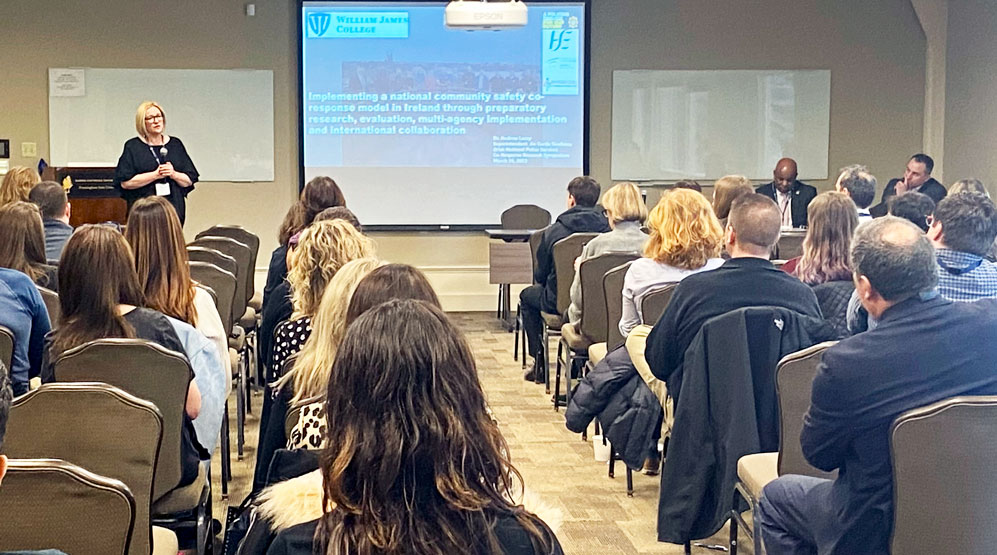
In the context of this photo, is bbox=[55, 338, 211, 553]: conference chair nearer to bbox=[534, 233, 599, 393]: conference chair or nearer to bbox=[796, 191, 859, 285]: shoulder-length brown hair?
bbox=[796, 191, 859, 285]: shoulder-length brown hair

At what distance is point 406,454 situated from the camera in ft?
5.32

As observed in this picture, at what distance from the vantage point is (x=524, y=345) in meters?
7.81

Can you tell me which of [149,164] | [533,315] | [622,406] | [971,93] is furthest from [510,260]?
[971,93]

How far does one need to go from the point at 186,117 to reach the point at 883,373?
830 centimetres

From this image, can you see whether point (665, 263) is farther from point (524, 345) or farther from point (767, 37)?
point (767, 37)

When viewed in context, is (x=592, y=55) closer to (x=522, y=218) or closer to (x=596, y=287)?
(x=522, y=218)

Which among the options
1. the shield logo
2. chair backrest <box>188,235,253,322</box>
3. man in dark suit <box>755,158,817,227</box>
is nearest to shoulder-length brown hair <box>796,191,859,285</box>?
chair backrest <box>188,235,253,322</box>

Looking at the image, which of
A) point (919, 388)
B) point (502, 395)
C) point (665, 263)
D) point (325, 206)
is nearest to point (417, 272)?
point (919, 388)

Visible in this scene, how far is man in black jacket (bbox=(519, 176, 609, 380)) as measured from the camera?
22.6 feet

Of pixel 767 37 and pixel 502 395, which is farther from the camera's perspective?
pixel 767 37

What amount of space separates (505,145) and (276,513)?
28.5ft

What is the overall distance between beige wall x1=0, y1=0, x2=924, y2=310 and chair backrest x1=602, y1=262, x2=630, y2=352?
4910 mm

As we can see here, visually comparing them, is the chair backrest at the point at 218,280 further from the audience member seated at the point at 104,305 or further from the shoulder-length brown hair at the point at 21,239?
the audience member seated at the point at 104,305

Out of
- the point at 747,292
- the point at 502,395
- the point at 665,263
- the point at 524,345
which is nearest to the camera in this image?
the point at 747,292
